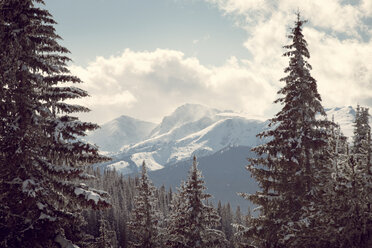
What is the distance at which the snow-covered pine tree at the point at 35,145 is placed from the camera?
9477mm

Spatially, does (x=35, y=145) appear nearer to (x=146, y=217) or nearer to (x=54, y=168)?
(x=54, y=168)

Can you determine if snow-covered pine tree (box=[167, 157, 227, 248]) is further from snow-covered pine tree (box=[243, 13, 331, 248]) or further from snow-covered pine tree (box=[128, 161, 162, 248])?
snow-covered pine tree (box=[243, 13, 331, 248])

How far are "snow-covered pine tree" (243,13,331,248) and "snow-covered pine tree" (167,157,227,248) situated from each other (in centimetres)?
956

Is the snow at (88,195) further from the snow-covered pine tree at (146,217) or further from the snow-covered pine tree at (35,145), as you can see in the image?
the snow-covered pine tree at (146,217)

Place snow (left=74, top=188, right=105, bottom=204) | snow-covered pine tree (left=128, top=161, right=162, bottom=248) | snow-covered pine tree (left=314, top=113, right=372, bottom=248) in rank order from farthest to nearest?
snow-covered pine tree (left=128, top=161, right=162, bottom=248), snow-covered pine tree (left=314, top=113, right=372, bottom=248), snow (left=74, top=188, right=105, bottom=204)

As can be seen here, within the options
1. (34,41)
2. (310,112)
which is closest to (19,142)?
(34,41)

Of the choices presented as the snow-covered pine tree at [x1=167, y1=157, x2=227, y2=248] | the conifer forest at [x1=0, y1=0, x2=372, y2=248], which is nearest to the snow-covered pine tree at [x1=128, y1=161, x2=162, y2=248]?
the snow-covered pine tree at [x1=167, y1=157, x2=227, y2=248]

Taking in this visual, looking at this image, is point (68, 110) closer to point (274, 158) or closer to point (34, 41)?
point (34, 41)

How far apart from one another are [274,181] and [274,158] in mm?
1208

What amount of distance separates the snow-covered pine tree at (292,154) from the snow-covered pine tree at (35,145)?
8.76 metres

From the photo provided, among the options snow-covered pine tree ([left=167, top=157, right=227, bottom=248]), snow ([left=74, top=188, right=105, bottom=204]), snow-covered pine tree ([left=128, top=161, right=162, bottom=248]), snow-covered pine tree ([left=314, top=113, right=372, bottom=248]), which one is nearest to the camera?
snow ([left=74, top=188, right=105, bottom=204])

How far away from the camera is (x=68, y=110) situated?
1102 centimetres

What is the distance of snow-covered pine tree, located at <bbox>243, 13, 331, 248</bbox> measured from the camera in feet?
47.3

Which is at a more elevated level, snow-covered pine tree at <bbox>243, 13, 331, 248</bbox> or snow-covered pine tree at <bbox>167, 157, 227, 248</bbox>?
snow-covered pine tree at <bbox>243, 13, 331, 248</bbox>
